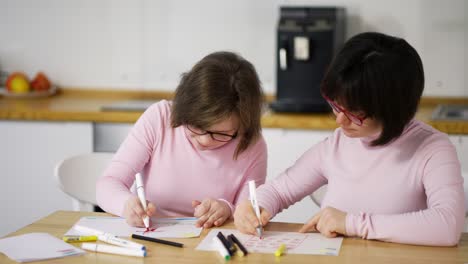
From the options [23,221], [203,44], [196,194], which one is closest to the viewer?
[196,194]

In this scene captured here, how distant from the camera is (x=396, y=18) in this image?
3562 mm

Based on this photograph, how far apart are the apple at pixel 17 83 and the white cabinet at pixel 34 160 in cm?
42

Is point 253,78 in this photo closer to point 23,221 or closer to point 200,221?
point 200,221

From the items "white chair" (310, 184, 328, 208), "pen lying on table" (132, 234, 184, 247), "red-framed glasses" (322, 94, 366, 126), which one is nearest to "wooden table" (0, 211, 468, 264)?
"pen lying on table" (132, 234, 184, 247)

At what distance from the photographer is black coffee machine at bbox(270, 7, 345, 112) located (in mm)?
3275

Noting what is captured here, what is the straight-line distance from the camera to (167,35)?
12.4 feet

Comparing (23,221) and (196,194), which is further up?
(196,194)

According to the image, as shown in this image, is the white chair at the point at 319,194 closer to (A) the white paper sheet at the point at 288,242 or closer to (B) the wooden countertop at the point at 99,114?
(A) the white paper sheet at the point at 288,242

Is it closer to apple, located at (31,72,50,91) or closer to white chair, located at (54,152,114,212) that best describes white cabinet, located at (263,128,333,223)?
white chair, located at (54,152,114,212)

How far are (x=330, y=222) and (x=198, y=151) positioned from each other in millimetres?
559

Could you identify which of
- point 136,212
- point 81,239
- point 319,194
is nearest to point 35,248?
point 81,239

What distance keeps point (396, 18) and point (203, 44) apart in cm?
95

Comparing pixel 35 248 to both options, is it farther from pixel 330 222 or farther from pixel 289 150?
pixel 289 150

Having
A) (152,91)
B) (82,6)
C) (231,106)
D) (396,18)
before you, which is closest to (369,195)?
(231,106)
